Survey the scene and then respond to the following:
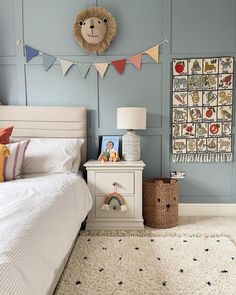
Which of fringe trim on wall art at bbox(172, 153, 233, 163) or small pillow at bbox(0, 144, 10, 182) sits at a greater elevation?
small pillow at bbox(0, 144, 10, 182)

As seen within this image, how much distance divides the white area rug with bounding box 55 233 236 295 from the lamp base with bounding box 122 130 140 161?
0.77 meters

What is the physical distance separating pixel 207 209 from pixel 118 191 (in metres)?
1.09

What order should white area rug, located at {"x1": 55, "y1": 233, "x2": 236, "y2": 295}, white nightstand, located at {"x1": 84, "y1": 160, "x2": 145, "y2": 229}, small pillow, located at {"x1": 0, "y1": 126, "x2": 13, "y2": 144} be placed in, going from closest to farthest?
white area rug, located at {"x1": 55, "y1": 233, "x2": 236, "y2": 295} < small pillow, located at {"x1": 0, "y1": 126, "x2": 13, "y2": 144} < white nightstand, located at {"x1": 84, "y1": 160, "x2": 145, "y2": 229}

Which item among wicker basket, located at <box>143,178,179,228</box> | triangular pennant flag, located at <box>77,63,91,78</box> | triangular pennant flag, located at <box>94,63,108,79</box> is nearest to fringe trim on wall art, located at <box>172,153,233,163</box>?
wicker basket, located at <box>143,178,179,228</box>

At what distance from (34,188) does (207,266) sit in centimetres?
132

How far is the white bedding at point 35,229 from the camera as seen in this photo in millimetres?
901

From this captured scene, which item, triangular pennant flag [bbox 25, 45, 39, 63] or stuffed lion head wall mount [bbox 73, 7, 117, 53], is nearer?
stuffed lion head wall mount [bbox 73, 7, 117, 53]

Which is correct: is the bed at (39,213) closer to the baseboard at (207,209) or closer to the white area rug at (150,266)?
the white area rug at (150,266)

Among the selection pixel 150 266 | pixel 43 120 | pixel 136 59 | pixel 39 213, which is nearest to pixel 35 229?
pixel 39 213

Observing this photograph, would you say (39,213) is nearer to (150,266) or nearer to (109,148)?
(150,266)

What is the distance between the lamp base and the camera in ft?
8.64

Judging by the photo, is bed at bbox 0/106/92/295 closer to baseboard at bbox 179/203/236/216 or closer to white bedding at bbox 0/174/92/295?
white bedding at bbox 0/174/92/295

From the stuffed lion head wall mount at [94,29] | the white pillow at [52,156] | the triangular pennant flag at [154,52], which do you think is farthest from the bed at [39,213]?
the triangular pennant flag at [154,52]

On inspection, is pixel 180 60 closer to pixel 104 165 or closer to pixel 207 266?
pixel 104 165
